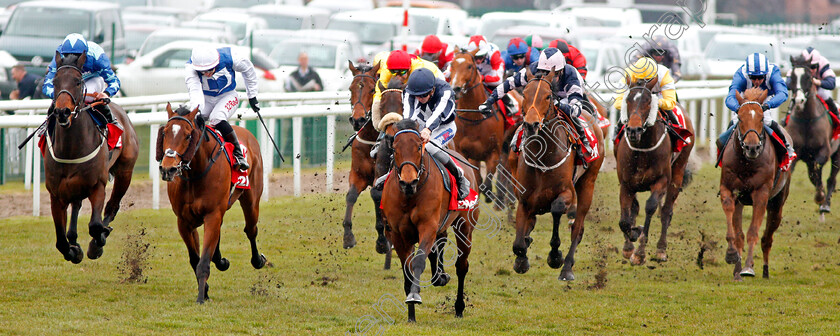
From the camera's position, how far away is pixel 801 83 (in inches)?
480

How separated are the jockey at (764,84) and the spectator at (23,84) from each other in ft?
28.4

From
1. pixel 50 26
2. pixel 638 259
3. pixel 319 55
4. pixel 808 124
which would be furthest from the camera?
pixel 319 55

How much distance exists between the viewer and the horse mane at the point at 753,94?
29.2ft

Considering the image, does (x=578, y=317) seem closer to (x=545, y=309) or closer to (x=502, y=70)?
(x=545, y=309)

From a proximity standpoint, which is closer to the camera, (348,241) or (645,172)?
→ (348,241)

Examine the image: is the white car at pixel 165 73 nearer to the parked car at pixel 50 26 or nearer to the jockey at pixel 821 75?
the parked car at pixel 50 26

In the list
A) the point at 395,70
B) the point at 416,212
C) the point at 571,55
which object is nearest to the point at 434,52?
the point at 571,55

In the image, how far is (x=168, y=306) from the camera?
736 centimetres

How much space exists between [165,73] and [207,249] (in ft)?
36.9

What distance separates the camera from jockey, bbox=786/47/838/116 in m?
12.3

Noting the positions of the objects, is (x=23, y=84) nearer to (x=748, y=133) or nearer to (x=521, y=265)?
(x=521, y=265)

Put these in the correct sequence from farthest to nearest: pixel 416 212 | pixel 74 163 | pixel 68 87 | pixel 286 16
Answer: pixel 286 16, pixel 74 163, pixel 68 87, pixel 416 212

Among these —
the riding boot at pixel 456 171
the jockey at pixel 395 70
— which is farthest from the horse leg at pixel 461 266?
the jockey at pixel 395 70

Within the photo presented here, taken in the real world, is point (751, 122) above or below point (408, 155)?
above
